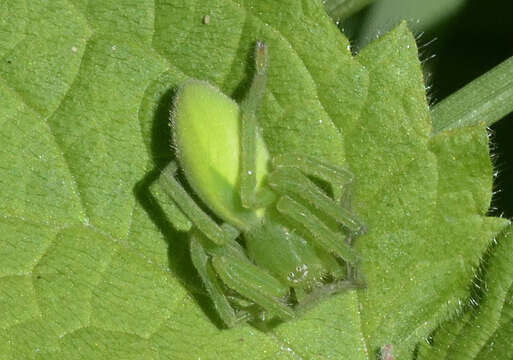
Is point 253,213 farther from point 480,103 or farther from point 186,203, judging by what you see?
point 480,103

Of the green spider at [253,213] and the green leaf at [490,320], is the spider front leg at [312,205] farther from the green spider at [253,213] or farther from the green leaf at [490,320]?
the green leaf at [490,320]

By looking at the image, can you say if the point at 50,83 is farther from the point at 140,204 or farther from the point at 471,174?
the point at 471,174

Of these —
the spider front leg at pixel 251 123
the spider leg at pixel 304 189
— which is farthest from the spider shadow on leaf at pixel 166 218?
the spider leg at pixel 304 189

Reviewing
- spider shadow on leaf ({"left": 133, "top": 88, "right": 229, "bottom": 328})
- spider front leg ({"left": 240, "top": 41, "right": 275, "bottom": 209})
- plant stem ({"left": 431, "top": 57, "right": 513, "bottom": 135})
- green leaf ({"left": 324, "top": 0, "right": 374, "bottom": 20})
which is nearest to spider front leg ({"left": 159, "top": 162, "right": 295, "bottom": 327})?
spider shadow on leaf ({"left": 133, "top": 88, "right": 229, "bottom": 328})

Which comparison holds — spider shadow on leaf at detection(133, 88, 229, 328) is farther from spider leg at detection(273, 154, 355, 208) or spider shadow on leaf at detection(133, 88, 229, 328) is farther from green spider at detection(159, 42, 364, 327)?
spider leg at detection(273, 154, 355, 208)

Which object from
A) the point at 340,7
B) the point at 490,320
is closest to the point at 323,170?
the point at 490,320

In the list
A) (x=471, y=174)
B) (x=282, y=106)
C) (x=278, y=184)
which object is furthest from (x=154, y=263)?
(x=471, y=174)
